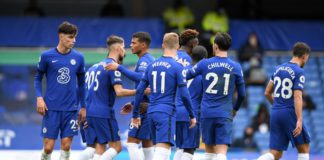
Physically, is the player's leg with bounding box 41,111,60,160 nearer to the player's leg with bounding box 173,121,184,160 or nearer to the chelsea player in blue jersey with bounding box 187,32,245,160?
the player's leg with bounding box 173,121,184,160

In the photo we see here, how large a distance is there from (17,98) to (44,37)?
7.69ft

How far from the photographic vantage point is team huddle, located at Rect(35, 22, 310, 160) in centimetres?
1182

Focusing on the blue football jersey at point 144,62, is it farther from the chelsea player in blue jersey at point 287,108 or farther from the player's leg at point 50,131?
the chelsea player in blue jersey at point 287,108

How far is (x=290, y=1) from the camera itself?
2694 cm

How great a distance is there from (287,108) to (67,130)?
3584 millimetres

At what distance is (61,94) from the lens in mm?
12562

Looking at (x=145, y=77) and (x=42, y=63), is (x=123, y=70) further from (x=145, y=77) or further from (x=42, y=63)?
(x=42, y=63)

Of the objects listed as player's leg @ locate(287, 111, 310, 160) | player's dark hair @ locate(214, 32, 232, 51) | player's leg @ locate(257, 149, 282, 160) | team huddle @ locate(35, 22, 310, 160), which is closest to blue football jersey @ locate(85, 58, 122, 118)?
team huddle @ locate(35, 22, 310, 160)

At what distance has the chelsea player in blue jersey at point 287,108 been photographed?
42.4 feet

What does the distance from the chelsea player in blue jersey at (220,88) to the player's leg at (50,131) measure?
7.20ft

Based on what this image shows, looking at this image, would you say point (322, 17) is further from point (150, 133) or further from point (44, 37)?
point (150, 133)

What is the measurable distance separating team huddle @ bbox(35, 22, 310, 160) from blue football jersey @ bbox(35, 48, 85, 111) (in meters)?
0.02

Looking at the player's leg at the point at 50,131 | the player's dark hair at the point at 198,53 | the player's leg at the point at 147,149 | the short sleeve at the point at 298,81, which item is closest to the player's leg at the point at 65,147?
the player's leg at the point at 50,131

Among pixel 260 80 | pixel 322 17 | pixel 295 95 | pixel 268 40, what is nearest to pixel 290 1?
pixel 322 17
